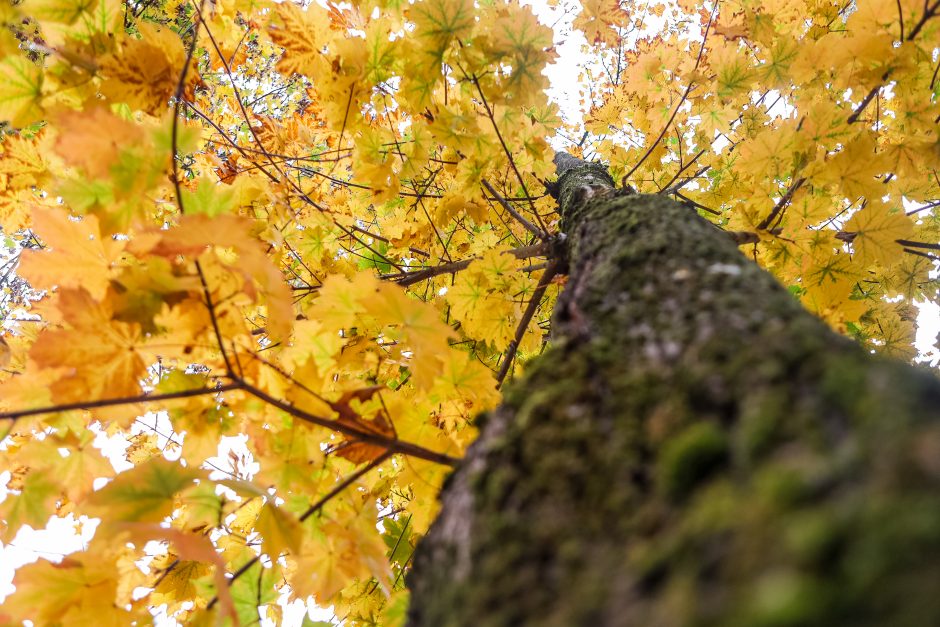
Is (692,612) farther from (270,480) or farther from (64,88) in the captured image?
(64,88)

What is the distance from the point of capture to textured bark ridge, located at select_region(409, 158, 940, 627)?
0.32 m

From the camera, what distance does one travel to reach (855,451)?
0.39 m

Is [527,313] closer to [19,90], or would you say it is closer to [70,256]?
[70,256]

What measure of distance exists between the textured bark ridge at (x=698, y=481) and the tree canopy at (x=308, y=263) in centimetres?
54

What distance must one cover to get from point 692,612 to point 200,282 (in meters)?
1.10

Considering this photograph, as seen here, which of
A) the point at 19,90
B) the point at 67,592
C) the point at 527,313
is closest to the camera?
the point at 67,592

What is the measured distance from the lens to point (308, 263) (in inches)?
97.5

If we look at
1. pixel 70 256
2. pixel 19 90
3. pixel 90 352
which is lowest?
pixel 90 352

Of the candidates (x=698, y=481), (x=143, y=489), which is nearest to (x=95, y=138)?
(x=143, y=489)

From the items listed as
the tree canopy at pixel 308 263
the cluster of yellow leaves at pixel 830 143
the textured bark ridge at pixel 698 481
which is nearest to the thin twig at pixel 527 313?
the tree canopy at pixel 308 263

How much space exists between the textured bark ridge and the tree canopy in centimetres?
54

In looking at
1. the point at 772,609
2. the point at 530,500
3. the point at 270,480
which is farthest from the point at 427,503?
the point at 772,609

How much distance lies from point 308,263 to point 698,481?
231 cm

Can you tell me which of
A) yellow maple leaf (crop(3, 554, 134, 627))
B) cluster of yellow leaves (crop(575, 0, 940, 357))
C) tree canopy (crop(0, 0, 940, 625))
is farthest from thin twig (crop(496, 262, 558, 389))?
yellow maple leaf (crop(3, 554, 134, 627))
